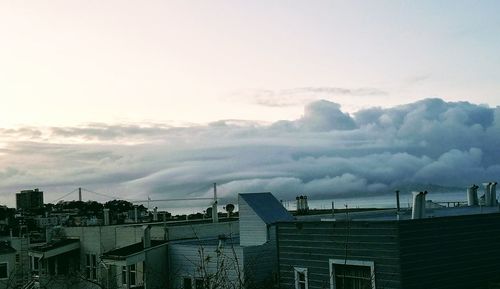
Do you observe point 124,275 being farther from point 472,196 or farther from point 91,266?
point 472,196

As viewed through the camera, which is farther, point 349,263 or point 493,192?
point 493,192

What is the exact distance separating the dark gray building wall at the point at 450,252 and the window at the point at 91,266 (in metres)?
23.5

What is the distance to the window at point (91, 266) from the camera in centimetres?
3806

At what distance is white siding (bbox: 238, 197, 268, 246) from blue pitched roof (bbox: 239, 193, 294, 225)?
7.8 inches

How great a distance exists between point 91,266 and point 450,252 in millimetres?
24465

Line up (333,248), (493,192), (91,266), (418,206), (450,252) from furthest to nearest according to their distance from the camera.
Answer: (91,266) → (493,192) → (418,206) → (333,248) → (450,252)

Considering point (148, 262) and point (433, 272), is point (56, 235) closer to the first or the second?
point (148, 262)

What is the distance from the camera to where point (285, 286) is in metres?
24.2

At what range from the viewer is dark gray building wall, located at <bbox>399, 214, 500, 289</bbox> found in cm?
2042

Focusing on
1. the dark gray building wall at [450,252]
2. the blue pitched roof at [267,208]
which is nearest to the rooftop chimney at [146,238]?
the blue pitched roof at [267,208]

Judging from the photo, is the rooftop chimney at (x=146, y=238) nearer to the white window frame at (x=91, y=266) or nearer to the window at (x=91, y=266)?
the white window frame at (x=91, y=266)

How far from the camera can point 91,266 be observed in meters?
38.3

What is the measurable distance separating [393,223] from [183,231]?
629 inches

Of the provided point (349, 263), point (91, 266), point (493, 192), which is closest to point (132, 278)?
point (91, 266)
